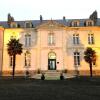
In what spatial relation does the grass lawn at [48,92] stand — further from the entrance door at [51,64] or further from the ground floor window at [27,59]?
the ground floor window at [27,59]

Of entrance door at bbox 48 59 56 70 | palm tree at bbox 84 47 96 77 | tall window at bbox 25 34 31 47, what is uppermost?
tall window at bbox 25 34 31 47

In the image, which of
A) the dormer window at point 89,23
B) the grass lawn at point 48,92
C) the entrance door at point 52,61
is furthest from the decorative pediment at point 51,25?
the grass lawn at point 48,92

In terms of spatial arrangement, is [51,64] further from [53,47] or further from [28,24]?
[28,24]

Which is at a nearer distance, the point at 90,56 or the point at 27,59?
the point at 90,56

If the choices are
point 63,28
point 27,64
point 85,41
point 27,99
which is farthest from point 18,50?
point 27,99

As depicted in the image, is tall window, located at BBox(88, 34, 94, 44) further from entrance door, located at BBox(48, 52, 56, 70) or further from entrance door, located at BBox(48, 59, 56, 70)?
entrance door, located at BBox(48, 59, 56, 70)

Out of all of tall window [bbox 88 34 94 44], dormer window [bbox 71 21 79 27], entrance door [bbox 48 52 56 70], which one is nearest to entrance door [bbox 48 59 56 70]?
entrance door [bbox 48 52 56 70]

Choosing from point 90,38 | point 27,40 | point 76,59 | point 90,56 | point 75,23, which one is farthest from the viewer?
point 75,23

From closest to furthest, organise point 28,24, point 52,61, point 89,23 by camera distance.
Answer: point 52,61
point 89,23
point 28,24

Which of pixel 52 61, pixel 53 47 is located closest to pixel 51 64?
pixel 52 61

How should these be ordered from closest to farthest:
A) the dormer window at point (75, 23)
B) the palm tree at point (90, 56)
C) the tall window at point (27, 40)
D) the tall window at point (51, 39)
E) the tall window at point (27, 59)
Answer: the palm tree at point (90, 56)
the tall window at point (27, 59)
the tall window at point (51, 39)
the tall window at point (27, 40)
the dormer window at point (75, 23)

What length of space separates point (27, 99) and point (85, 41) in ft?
121

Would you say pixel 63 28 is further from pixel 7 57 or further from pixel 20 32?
pixel 7 57

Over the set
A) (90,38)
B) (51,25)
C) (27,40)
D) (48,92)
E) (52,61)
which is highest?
(51,25)
